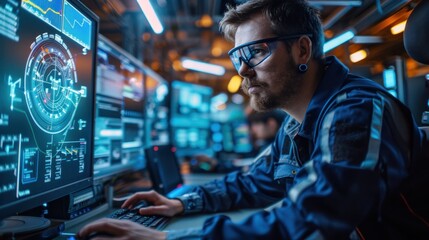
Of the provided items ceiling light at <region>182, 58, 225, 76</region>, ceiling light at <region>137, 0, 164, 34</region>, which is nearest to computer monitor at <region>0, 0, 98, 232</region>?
ceiling light at <region>137, 0, 164, 34</region>

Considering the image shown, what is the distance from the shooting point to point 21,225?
2.51 feet

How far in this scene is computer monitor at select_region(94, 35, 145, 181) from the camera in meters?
1.34

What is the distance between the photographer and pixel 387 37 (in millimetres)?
1488

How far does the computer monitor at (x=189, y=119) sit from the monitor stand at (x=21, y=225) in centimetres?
206

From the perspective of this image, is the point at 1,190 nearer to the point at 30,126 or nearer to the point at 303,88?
the point at 30,126

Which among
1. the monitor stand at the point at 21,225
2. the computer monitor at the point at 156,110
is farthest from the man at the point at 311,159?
the computer monitor at the point at 156,110

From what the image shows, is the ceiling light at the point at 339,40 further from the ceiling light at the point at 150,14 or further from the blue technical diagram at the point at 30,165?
the blue technical diagram at the point at 30,165

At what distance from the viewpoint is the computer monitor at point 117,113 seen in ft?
4.39

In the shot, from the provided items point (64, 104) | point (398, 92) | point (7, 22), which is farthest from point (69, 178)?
point (398, 92)

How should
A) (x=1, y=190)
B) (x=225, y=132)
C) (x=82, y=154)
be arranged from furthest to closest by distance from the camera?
(x=225, y=132) < (x=82, y=154) < (x=1, y=190)

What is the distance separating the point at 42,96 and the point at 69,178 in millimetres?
285

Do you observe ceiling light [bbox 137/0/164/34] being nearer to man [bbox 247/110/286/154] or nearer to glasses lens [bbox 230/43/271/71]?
glasses lens [bbox 230/43/271/71]

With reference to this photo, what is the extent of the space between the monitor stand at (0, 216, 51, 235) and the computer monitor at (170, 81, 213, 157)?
2.06 metres

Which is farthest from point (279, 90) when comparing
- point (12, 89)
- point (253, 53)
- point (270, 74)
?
point (12, 89)
